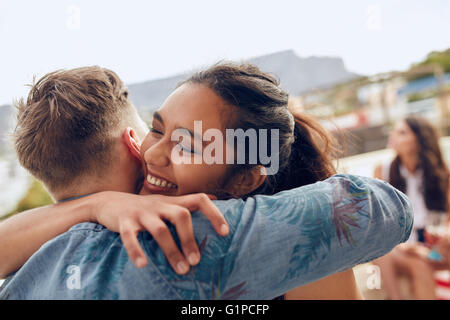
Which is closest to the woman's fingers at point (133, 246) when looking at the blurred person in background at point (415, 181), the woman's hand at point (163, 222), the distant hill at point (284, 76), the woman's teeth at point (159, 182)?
the woman's hand at point (163, 222)

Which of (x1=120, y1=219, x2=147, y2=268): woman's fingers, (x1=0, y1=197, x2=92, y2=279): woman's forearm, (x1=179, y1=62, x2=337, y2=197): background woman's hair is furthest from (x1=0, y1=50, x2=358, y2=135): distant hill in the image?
(x1=120, y1=219, x2=147, y2=268): woman's fingers

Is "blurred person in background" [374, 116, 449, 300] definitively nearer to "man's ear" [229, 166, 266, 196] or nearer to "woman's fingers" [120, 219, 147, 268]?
"man's ear" [229, 166, 266, 196]

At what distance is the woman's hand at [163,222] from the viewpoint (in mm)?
583

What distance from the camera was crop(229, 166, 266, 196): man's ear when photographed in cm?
93

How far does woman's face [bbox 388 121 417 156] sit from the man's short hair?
2.20m

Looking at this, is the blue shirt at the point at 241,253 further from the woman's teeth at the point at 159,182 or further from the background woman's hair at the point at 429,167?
the background woman's hair at the point at 429,167

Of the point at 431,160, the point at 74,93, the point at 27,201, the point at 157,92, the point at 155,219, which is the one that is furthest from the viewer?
the point at 27,201

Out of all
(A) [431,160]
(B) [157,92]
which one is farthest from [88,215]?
(A) [431,160]

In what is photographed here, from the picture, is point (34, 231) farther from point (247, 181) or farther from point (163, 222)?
point (247, 181)

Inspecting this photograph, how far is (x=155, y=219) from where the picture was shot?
60 centimetres

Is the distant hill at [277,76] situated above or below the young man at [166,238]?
above

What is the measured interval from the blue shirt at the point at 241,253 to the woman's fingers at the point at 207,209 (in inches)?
0.6

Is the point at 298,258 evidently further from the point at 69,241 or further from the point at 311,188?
the point at 69,241

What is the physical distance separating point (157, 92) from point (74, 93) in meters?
0.71
